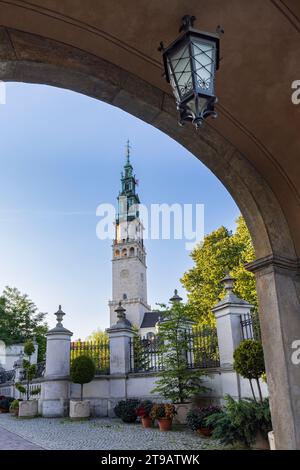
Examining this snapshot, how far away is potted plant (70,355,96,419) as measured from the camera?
13102mm

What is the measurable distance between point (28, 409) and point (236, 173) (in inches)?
542

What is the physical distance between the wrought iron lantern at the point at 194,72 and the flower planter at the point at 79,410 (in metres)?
12.6

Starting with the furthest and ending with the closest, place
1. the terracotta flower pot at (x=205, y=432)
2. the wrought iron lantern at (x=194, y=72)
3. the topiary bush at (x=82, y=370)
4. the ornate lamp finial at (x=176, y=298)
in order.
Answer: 1. the topiary bush at (x=82, y=370)
2. the ornate lamp finial at (x=176, y=298)
3. the terracotta flower pot at (x=205, y=432)
4. the wrought iron lantern at (x=194, y=72)

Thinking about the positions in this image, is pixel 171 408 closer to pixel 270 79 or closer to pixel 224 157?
pixel 224 157

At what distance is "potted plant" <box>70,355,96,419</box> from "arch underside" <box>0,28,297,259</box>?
35.9 ft

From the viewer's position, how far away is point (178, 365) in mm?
11344

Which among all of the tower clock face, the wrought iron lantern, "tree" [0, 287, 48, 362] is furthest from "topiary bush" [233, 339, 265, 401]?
the tower clock face

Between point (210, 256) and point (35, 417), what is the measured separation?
47.1ft

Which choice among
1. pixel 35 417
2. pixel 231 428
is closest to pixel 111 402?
pixel 35 417

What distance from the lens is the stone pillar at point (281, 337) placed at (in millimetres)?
3877

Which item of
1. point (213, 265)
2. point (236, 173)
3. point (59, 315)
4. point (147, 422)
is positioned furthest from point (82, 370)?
point (213, 265)

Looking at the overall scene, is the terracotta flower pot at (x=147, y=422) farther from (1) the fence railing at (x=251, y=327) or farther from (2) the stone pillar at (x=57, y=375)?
(2) the stone pillar at (x=57, y=375)

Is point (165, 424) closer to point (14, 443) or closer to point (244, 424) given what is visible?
point (244, 424)

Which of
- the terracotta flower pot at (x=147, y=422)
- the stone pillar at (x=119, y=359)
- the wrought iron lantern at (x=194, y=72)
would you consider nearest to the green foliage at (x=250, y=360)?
the terracotta flower pot at (x=147, y=422)
